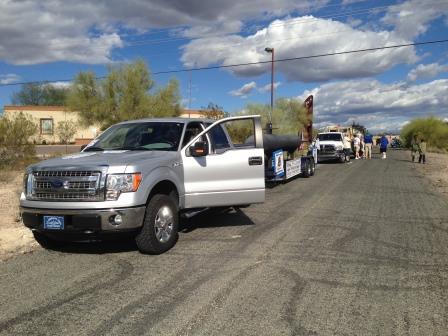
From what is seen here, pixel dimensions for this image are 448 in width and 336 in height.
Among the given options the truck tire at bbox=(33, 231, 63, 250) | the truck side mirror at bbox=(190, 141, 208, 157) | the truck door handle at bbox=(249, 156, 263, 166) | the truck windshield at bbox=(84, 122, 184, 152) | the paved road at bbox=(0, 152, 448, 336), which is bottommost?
the paved road at bbox=(0, 152, 448, 336)

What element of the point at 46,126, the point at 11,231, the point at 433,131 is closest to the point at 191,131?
the point at 11,231

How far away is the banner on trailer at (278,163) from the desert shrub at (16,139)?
38.0ft

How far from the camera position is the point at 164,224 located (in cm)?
647

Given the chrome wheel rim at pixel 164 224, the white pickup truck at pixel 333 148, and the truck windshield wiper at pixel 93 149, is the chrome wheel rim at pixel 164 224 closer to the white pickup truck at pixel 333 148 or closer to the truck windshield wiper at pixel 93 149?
the truck windshield wiper at pixel 93 149

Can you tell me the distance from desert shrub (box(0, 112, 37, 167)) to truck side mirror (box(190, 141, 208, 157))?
14841 mm

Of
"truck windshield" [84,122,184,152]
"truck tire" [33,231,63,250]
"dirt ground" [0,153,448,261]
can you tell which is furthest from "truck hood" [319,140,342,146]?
"truck tire" [33,231,63,250]

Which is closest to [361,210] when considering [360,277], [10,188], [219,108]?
[360,277]

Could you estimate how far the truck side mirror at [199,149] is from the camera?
6.98 metres

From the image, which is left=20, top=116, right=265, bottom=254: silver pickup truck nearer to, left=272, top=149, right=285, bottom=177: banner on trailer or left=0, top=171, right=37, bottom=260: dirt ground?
left=0, top=171, right=37, bottom=260: dirt ground

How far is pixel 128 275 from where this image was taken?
551 cm

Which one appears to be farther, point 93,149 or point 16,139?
point 16,139

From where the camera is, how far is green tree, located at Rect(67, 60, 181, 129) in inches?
1439

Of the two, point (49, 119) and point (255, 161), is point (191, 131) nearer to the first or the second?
point (255, 161)

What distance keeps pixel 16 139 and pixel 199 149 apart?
15305mm
